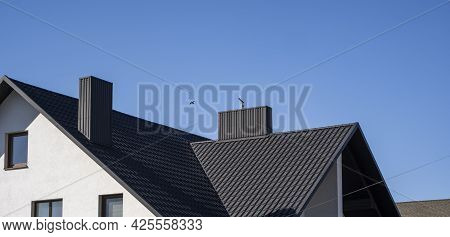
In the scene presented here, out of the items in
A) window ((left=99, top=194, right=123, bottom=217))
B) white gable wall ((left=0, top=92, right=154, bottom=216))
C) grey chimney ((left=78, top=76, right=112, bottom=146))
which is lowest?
window ((left=99, top=194, right=123, bottom=217))

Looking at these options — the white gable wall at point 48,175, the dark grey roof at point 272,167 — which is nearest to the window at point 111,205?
the white gable wall at point 48,175

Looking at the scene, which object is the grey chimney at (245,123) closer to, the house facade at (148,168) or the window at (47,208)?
the house facade at (148,168)

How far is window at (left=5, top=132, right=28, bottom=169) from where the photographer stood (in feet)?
69.5

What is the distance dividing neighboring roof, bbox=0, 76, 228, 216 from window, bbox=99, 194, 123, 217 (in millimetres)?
629

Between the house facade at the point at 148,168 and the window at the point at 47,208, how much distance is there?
26mm

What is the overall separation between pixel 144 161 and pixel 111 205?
2168mm

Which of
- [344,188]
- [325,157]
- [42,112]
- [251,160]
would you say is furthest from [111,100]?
[344,188]

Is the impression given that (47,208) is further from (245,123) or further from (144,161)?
(245,123)

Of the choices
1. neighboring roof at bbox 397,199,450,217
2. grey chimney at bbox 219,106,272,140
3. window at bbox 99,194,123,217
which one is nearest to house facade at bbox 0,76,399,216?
window at bbox 99,194,123,217

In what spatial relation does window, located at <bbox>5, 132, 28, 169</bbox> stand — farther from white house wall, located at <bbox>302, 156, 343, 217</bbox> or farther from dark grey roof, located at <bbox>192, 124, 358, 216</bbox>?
white house wall, located at <bbox>302, 156, 343, 217</bbox>

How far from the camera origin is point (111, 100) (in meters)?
21.9

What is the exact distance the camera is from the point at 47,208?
2039 cm
